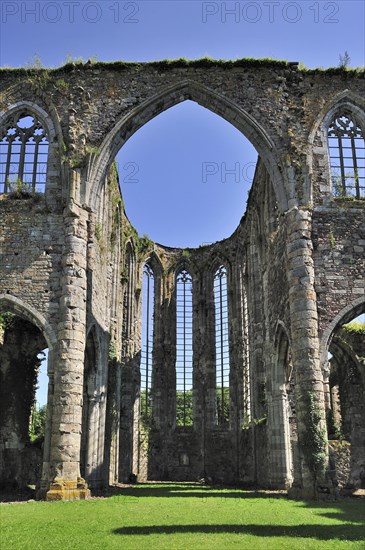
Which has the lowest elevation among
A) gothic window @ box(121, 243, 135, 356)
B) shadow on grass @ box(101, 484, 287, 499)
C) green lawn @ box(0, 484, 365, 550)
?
shadow on grass @ box(101, 484, 287, 499)

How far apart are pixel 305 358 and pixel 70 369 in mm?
6189

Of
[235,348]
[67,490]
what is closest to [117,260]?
[235,348]

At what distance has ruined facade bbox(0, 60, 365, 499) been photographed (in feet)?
49.2

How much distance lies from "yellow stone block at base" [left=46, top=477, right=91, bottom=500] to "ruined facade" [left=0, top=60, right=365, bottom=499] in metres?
0.04

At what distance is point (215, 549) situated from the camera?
6414 mm

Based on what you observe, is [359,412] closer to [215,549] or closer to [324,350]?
[324,350]

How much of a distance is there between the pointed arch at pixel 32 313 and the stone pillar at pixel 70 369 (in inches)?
10.7

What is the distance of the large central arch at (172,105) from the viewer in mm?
17078

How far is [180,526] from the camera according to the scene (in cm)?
838

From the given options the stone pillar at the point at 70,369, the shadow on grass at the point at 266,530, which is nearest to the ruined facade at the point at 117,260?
the stone pillar at the point at 70,369

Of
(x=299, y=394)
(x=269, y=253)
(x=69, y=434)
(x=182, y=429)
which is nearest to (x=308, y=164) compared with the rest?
(x=269, y=253)

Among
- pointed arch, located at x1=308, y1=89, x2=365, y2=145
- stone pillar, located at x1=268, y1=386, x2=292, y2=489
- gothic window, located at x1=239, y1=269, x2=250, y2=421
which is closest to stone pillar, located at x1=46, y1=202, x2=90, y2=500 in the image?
stone pillar, located at x1=268, y1=386, x2=292, y2=489

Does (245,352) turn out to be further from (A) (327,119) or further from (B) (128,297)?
(A) (327,119)

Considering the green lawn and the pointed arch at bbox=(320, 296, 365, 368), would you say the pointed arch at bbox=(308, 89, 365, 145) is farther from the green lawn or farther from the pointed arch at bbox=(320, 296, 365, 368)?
the green lawn
